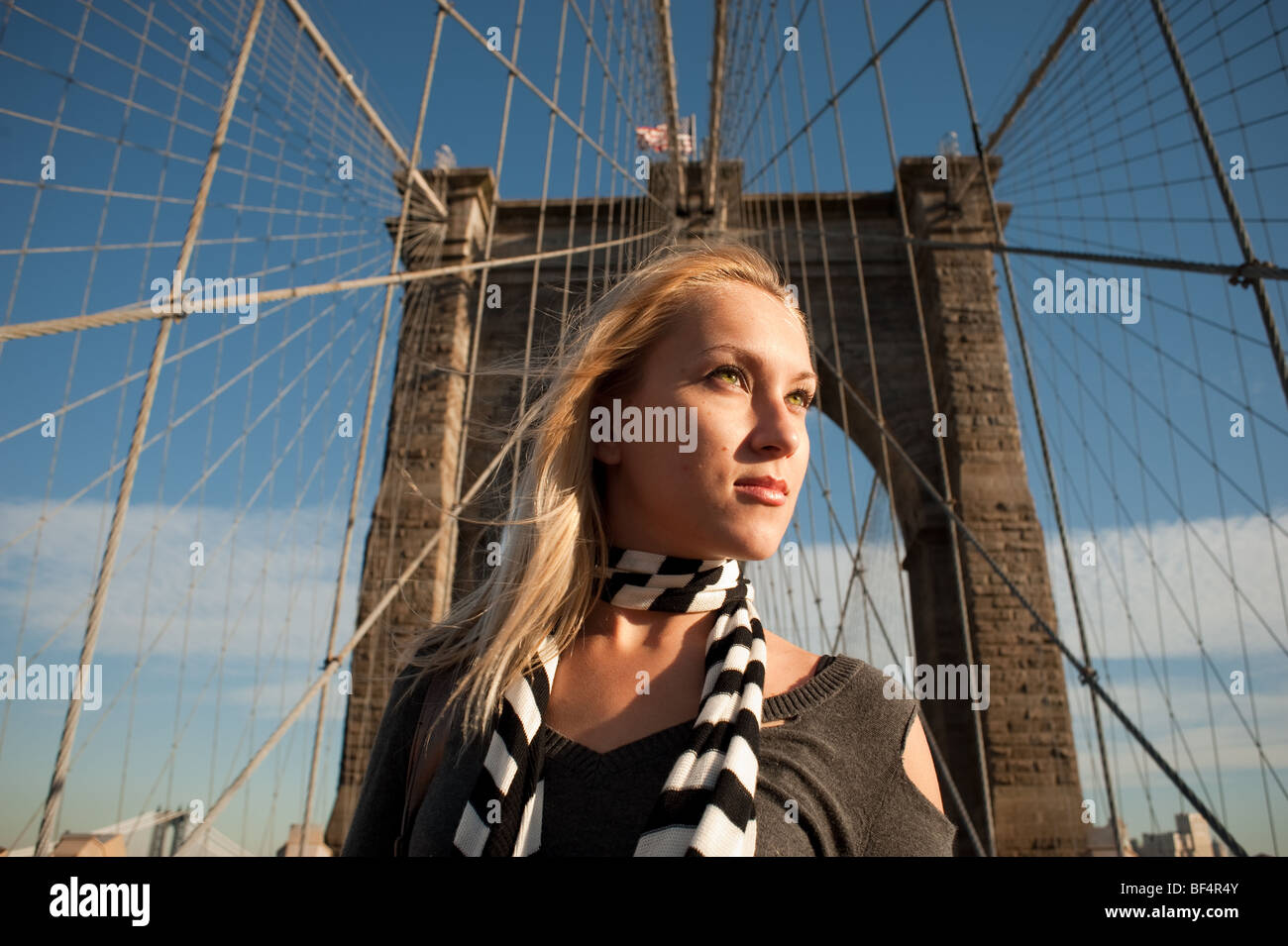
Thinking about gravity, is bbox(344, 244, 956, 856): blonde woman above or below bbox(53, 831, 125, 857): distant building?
above

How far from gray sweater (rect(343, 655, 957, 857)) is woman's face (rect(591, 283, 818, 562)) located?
0.15 meters

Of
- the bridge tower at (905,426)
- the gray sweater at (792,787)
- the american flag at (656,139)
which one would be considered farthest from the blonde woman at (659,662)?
the american flag at (656,139)

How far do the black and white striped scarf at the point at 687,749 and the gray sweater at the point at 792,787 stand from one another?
1.0 inches

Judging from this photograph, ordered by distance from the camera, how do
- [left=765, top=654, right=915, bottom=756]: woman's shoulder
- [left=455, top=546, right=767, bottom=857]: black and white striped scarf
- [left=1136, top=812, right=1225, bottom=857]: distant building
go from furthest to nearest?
[left=1136, top=812, right=1225, bottom=857]: distant building < [left=765, top=654, right=915, bottom=756]: woman's shoulder < [left=455, top=546, right=767, bottom=857]: black and white striped scarf

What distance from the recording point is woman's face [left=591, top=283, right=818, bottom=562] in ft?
2.34

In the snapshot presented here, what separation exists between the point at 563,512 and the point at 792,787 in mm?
342

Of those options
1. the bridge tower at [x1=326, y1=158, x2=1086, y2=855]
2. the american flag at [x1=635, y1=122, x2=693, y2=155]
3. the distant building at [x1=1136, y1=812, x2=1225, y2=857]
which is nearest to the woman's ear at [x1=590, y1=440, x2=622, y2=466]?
the distant building at [x1=1136, y1=812, x2=1225, y2=857]

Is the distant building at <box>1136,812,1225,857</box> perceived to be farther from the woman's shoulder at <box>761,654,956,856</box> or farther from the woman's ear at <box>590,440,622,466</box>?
the woman's ear at <box>590,440,622,466</box>

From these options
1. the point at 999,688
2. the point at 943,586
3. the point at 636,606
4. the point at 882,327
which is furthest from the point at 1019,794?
the point at 636,606

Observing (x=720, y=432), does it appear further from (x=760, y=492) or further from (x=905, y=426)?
(x=905, y=426)

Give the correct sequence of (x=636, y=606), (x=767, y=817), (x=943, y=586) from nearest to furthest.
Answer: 1. (x=767, y=817)
2. (x=636, y=606)
3. (x=943, y=586)
